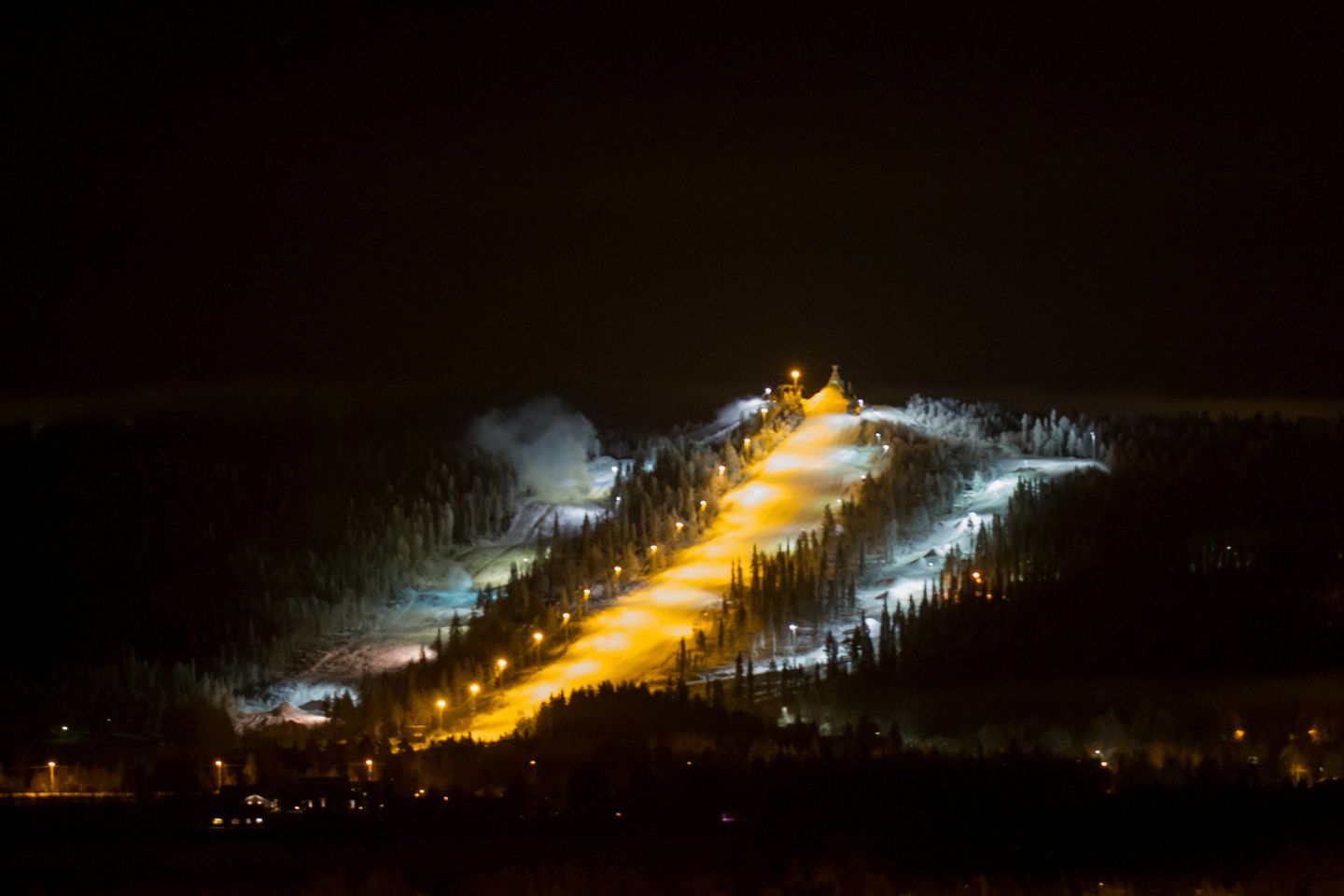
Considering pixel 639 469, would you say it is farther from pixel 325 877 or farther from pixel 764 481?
pixel 325 877

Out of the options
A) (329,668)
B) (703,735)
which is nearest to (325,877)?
(703,735)

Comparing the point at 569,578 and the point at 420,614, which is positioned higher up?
the point at 569,578

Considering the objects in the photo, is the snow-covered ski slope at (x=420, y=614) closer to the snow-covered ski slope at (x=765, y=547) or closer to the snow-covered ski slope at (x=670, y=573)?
the snow-covered ski slope at (x=670, y=573)

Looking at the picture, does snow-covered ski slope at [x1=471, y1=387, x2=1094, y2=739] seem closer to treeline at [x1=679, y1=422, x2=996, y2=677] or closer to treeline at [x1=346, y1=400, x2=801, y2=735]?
treeline at [x1=679, y1=422, x2=996, y2=677]

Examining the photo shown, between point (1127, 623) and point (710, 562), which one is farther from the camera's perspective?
point (710, 562)

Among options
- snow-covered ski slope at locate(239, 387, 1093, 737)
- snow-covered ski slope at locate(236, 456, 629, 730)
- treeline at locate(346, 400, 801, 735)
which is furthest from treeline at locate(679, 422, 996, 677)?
snow-covered ski slope at locate(236, 456, 629, 730)

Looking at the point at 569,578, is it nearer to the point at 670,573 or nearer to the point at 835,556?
the point at 670,573

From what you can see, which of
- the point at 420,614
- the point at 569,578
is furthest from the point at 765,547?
the point at 420,614
